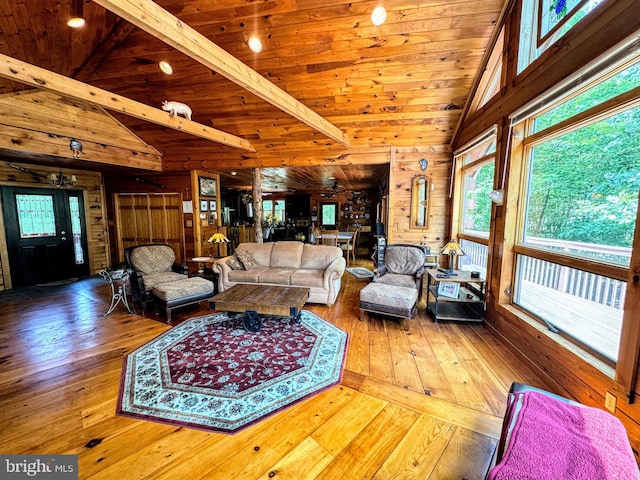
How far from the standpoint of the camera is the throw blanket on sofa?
0.93 meters

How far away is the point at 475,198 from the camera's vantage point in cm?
406

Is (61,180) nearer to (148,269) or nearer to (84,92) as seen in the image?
(148,269)

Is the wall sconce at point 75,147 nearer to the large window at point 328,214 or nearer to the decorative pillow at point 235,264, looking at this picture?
the decorative pillow at point 235,264

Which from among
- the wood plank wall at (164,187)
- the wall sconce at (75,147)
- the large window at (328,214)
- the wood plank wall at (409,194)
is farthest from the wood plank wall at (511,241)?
the large window at (328,214)

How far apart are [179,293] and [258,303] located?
1.29m

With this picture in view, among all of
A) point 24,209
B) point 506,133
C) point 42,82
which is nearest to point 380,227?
point 506,133

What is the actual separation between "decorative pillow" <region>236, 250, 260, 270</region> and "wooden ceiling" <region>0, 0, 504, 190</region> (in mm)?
2308

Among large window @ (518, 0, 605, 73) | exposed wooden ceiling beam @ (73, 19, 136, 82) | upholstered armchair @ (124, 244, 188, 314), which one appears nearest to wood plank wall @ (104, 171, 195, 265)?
upholstered armchair @ (124, 244, 188, 314)

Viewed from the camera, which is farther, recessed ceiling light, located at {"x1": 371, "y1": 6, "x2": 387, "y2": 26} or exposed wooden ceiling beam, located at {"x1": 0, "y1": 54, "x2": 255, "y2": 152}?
recessed ceiling light, located at {"x1": 371, "y1": 6, "x2": 387, "y2": 26}

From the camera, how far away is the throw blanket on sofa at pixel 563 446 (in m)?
0.93

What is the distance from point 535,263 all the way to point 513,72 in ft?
6.57

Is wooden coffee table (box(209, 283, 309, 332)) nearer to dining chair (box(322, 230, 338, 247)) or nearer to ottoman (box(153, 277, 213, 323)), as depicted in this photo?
ottoman (box(153, 277, 213, 323))
